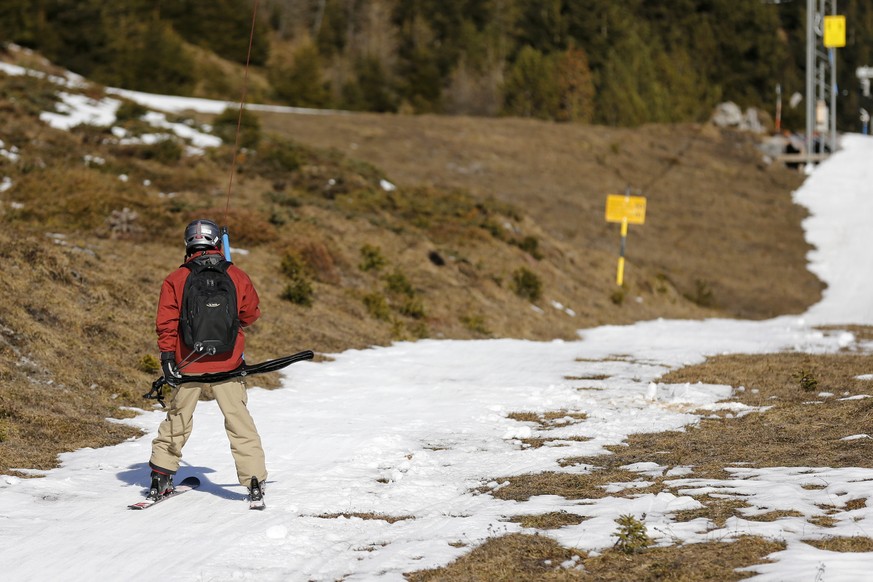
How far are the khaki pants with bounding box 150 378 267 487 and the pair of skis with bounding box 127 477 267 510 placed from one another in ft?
0.61

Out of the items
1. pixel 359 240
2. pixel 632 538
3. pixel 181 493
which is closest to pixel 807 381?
pixel 632 538

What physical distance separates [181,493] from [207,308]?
1.70 metres

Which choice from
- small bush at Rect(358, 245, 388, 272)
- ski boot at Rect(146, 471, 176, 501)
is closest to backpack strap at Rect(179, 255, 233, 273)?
ski boot at Rect(146, 471, 176, 501)

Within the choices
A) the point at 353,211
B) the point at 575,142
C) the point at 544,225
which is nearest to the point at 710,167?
the point at 575,142

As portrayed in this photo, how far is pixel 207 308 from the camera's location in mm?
7633

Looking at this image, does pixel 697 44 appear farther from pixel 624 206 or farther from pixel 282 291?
pixel 282 291

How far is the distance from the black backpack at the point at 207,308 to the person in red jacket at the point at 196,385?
0.06 m

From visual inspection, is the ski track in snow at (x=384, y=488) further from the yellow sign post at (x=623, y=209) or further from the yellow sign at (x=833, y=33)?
the yellow sign at (x=833, y=33)

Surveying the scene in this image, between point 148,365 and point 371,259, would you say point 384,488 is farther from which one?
point 371,259

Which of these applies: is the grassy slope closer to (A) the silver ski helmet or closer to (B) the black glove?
(B) the black glove

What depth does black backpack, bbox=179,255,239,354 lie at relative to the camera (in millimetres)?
7633

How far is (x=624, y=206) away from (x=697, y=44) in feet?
224

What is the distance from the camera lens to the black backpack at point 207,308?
763cm

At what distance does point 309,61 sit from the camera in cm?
7031
